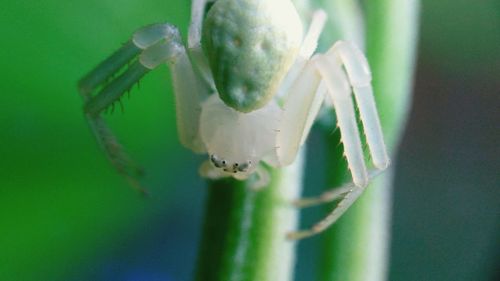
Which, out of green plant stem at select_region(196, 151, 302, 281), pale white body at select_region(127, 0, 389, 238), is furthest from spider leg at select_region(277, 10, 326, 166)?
green plant stem at select_region(196, 151, 302, 281)

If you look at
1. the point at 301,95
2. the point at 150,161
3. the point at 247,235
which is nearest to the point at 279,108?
the point at 301,95

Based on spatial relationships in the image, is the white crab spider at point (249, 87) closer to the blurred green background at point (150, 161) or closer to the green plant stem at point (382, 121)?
the green plant stem at point (382, 121)

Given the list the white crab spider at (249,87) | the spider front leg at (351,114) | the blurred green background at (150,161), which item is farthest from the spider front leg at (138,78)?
the blurred green background at (150,161)

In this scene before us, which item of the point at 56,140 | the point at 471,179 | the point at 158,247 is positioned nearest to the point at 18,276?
the point at 56,140

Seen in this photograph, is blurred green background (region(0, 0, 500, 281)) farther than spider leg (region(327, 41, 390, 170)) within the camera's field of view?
Yes

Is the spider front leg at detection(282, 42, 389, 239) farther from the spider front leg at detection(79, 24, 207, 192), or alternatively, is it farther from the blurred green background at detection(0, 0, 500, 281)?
the blurred green background at detection(0, 0, 500, 281)

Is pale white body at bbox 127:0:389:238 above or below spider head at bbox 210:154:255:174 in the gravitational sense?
above
